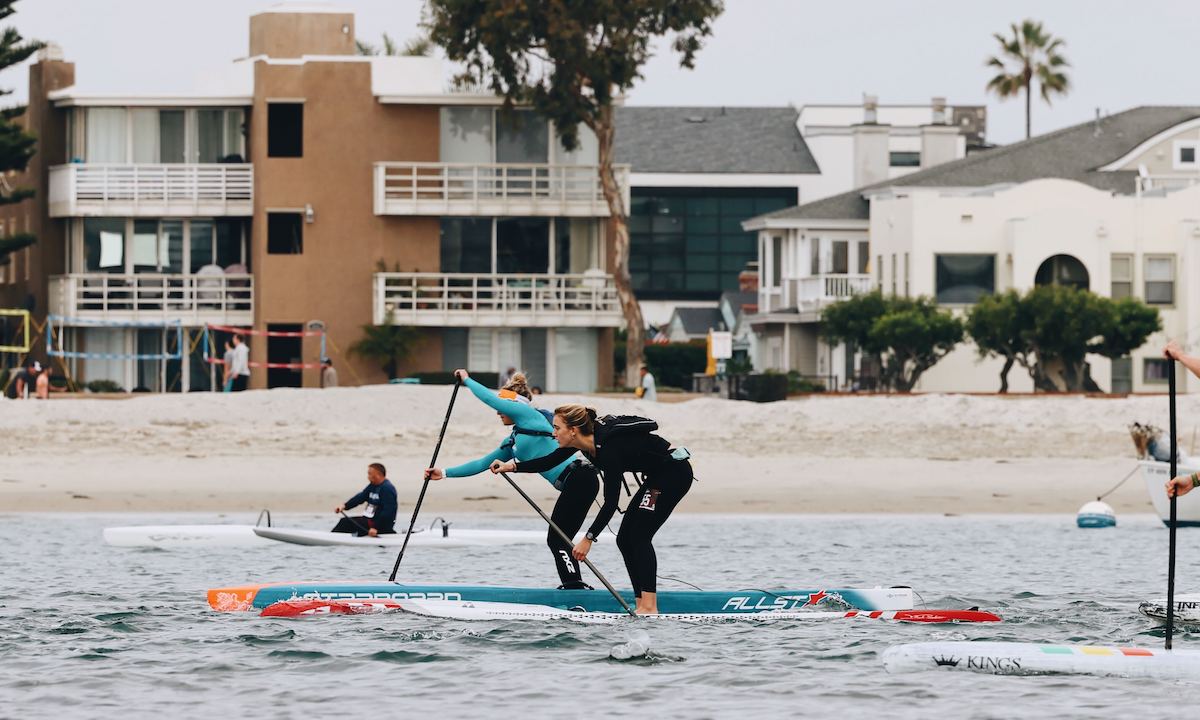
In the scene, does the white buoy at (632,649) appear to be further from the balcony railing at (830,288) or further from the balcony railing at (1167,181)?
the balcony railing at (1167,181)

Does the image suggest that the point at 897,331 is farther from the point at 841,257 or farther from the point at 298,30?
the point at 298,30

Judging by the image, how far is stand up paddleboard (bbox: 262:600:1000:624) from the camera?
55.7ft

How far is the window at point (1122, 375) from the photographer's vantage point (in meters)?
49.9

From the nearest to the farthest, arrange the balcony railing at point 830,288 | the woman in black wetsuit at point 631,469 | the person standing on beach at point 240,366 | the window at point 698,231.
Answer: the woman in black wetsuit at point 631,469
the person standing on beach at point 240,366
the balcony railing at point 830,288
the window at point 698,231

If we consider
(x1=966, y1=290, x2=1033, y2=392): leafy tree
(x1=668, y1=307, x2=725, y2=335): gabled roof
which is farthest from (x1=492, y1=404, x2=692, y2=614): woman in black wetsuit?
(x1=668, y1=307, x2=725, y2=335): gabled roof

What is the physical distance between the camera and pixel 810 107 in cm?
8738

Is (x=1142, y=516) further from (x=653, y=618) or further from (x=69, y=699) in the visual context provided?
(x=69, y=699)

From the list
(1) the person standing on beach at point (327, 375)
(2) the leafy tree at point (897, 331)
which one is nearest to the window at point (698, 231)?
(2) the leafy tree at point (897, 331)

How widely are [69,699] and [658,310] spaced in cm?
7007

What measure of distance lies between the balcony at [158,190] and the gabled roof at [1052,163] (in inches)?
599

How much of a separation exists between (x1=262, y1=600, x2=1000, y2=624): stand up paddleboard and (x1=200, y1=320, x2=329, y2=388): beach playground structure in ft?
101

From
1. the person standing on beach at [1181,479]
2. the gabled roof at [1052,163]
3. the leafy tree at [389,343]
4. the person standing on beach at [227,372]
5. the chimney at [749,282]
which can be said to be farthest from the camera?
the chimney at [749,282]

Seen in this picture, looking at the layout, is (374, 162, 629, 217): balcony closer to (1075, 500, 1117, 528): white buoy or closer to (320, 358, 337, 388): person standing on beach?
(320, 358, 337, 388): person standing on beach

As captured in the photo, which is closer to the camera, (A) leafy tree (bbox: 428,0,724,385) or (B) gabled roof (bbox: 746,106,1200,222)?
(A) leafy tree (bbox: 428,0,724,385)
